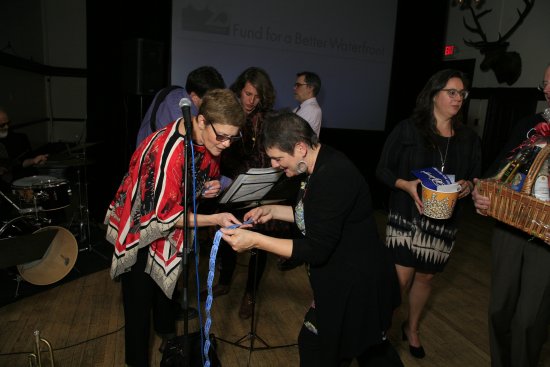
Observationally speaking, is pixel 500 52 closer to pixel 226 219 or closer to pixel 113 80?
pixel 113 80

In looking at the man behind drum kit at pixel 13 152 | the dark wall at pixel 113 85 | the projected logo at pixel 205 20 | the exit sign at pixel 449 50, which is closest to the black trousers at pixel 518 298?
the dark wall at pixel 113 85

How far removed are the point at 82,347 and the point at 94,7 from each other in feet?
12.8

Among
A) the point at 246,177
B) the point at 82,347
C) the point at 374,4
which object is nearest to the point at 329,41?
the point at 374,4

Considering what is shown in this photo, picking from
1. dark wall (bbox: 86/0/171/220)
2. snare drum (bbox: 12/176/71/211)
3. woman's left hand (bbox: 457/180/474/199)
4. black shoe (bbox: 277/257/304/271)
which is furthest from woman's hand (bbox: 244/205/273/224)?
dark wall (bbox: 86/0/171/220)

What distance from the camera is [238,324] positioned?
290 centimetres

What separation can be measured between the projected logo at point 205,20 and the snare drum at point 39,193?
2.60 meters

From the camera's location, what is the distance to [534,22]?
5930mm

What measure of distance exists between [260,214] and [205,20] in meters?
3.92

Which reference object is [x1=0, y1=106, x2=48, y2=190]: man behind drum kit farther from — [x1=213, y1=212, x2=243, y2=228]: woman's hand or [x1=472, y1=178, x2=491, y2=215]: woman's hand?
[x1=472, y1=178, x2=491, y2=215]: woman's hand

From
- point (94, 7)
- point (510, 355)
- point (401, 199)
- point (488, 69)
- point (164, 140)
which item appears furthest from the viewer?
point (488, 69)

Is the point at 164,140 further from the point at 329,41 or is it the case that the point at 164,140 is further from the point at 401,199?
the point at 329,41

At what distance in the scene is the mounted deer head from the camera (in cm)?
616

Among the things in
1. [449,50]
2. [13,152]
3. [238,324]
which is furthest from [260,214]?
[449,50]

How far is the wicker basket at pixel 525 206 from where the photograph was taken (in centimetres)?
156
